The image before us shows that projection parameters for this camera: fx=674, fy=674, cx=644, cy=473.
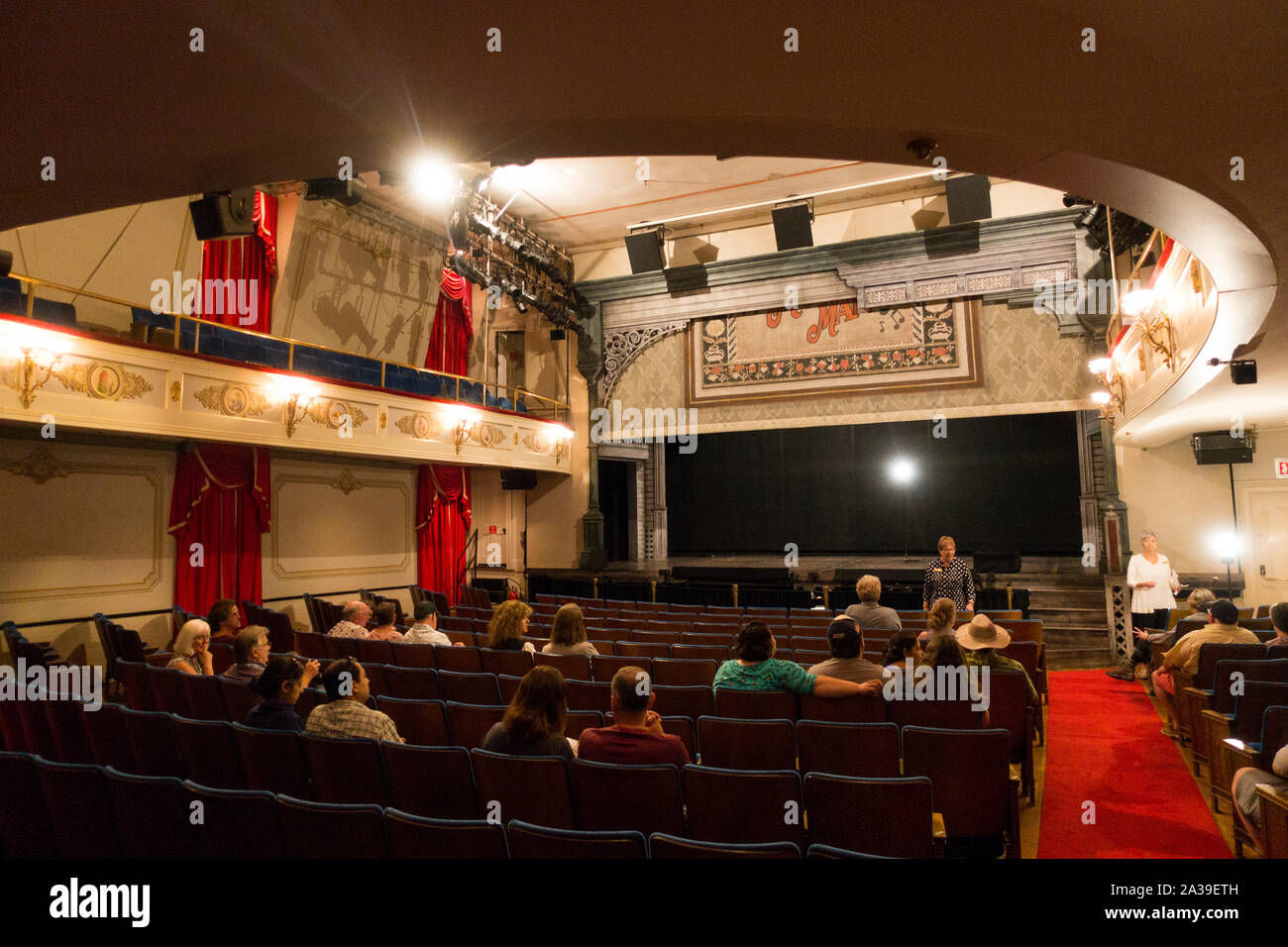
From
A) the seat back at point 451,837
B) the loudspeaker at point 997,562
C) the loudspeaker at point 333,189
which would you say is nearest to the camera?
the seat back at point 451,837

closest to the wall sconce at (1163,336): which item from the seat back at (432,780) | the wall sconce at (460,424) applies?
the seat back at (432,780)

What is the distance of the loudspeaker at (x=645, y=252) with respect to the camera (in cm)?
1155

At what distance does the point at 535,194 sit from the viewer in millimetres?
11094

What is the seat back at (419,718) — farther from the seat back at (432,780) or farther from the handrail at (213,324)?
the handrail at (213,324)

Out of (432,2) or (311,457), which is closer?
(432,2)

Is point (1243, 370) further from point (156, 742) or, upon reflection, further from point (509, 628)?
point (156, 742)

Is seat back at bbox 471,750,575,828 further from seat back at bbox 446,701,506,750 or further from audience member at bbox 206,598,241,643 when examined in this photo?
audience member at bbox 206,598,241,643

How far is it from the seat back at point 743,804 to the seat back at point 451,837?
25.3 inches

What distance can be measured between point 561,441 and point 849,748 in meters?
10.5

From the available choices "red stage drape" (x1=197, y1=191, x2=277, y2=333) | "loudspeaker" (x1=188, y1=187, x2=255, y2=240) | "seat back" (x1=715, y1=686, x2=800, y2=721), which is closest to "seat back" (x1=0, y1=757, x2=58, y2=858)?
"seat back" (x1=715, y1=686, x2=800, y2=721)

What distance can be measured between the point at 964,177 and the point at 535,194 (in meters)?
6.56

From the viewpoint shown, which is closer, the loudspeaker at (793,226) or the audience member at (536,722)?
the audience member at (536,722)

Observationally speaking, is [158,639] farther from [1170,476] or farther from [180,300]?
[1170,476]
